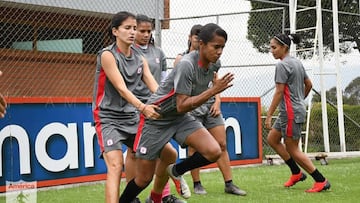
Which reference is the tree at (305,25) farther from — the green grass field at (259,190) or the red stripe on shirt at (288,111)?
the red stripe on shirt at (288,111)

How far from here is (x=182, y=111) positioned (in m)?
5.68

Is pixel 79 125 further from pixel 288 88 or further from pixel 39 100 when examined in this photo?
pixel 288 88

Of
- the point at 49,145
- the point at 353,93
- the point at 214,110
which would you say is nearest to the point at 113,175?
the point at 214,110

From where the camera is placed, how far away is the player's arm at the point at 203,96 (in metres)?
5.30

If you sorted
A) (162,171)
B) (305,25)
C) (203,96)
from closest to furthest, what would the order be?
(203,96)
(162,171)
(305,25)

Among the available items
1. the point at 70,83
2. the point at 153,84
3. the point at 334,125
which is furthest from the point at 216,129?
the point at 334,125

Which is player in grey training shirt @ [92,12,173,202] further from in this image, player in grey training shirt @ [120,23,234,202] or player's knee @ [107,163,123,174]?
player in grey training shirt @ [120,23,234,202]

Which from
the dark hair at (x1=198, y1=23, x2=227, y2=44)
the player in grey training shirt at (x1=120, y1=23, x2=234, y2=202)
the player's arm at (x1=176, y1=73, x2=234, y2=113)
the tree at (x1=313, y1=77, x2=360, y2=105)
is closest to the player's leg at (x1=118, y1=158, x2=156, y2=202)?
the player in grey training shirt at (x1=120, y1=23, x2=234, y2=202)

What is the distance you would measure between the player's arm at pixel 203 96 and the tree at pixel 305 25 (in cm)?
726

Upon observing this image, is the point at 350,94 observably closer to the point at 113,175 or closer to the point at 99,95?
the point at 99,95

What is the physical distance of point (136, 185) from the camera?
6027 mm

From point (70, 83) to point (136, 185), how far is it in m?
8.09

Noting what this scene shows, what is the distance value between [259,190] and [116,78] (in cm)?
325

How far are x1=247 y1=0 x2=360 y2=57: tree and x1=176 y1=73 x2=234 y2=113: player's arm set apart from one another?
23.8 ft
